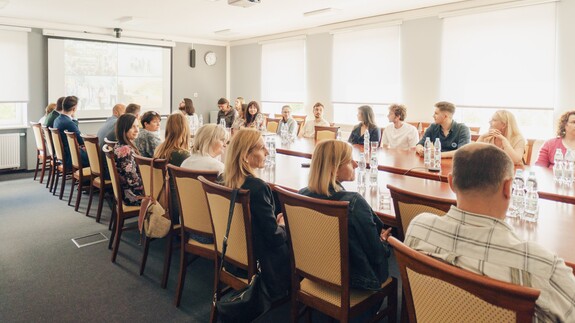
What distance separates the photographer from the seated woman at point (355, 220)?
1.83 m

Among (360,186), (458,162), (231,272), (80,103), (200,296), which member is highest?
(80,103)

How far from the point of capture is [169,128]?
10.1 ft

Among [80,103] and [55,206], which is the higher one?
[80,103]

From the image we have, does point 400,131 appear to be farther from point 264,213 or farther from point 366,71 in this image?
point 264,213

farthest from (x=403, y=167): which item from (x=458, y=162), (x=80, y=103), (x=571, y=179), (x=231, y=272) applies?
(x=80, y=103)

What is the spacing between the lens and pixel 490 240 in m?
1.17

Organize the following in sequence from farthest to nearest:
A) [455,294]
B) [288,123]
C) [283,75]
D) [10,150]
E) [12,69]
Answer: [283,75] < [10,150] < [12,69] < [288,123] < [455,294]

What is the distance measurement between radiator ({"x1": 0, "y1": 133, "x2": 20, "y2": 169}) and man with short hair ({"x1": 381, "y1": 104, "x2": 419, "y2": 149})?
6.31m

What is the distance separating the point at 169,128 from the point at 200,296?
4.01 ft

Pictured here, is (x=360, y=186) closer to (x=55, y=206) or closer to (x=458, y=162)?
(x=458, y=162)

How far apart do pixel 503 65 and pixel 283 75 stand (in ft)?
14.4

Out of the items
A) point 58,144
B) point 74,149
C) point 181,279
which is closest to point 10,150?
point 58,144

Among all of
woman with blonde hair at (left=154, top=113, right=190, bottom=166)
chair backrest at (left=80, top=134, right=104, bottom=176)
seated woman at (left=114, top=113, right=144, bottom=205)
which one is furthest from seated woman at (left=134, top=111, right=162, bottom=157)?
woman with blonde hair at (left=154, top=113, right=190, bottom=166)

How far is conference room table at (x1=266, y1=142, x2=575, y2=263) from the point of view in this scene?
5.53 feet
